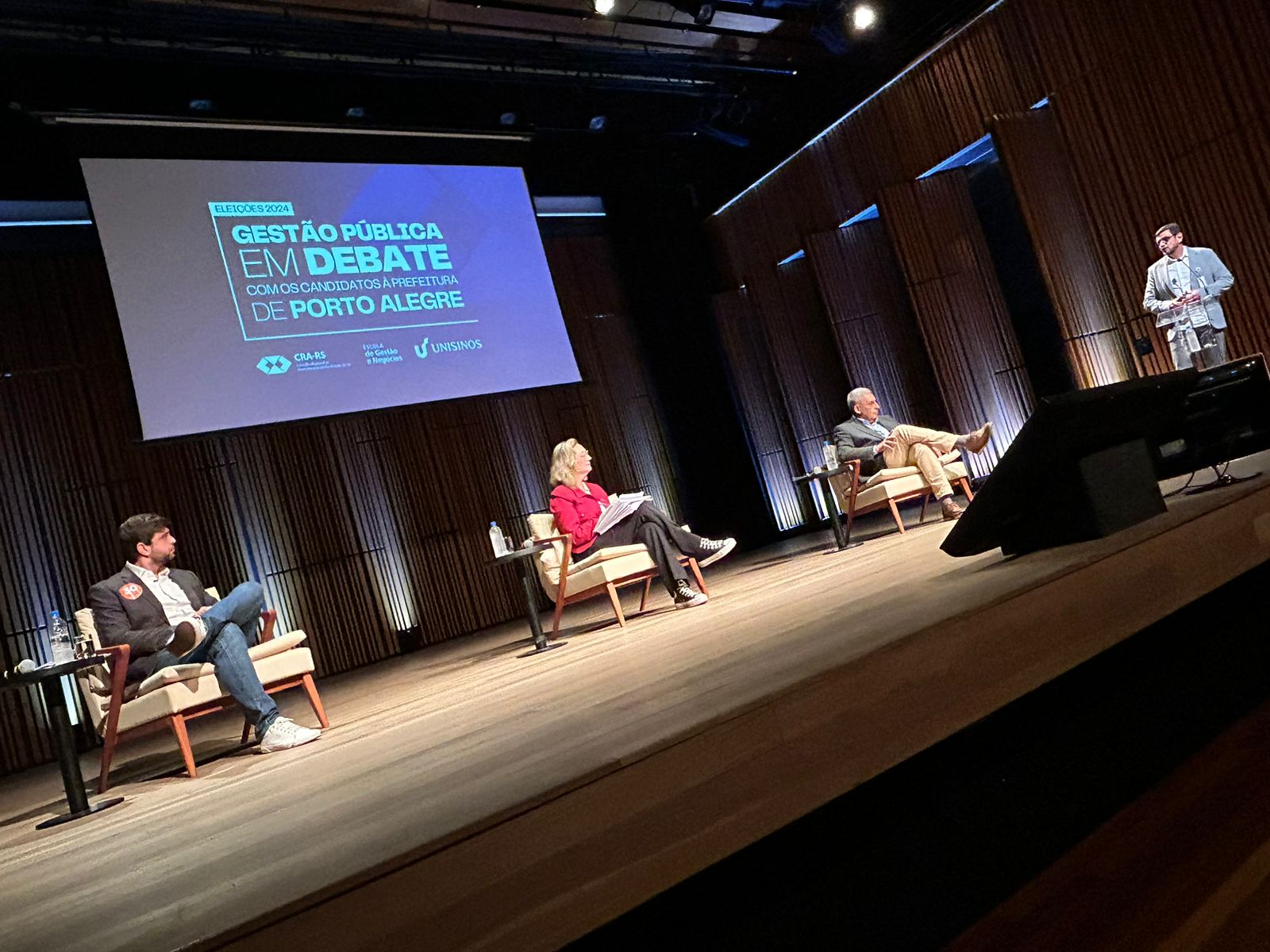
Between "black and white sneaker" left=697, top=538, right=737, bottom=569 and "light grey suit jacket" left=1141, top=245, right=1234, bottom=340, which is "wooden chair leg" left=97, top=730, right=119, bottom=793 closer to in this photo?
"black and white sneaker" left=697, top=538, right=737, bottom=569

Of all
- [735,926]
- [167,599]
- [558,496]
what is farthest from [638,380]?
[735,926]

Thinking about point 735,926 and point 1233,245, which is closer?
point 735,926

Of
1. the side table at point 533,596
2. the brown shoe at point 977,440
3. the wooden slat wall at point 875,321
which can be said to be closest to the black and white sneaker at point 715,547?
the side table at point 533,596

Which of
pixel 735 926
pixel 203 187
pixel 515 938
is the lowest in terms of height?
pixel 735 926

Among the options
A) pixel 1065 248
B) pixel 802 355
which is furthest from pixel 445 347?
pixel 1065 248

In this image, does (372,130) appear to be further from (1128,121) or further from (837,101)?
(1128,121)

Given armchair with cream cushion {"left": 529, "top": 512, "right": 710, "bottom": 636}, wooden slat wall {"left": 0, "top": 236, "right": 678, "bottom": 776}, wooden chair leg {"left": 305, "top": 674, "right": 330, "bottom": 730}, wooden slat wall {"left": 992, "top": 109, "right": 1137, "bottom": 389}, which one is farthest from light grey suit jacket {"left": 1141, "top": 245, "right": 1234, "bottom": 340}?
wooden chair leg {"left": 305, "top": 674, "right": 330, "bottom": 730}

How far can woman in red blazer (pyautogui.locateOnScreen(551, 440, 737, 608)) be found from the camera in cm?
479

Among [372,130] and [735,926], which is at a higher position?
[372,130]

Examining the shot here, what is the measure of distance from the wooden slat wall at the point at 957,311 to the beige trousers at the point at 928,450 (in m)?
1.54

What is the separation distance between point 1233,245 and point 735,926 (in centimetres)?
604

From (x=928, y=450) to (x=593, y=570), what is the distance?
2.50 m

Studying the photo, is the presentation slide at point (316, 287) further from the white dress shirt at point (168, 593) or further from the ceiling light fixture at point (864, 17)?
the ceiling light fixture at point (864, 17)

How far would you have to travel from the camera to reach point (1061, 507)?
2043mm
